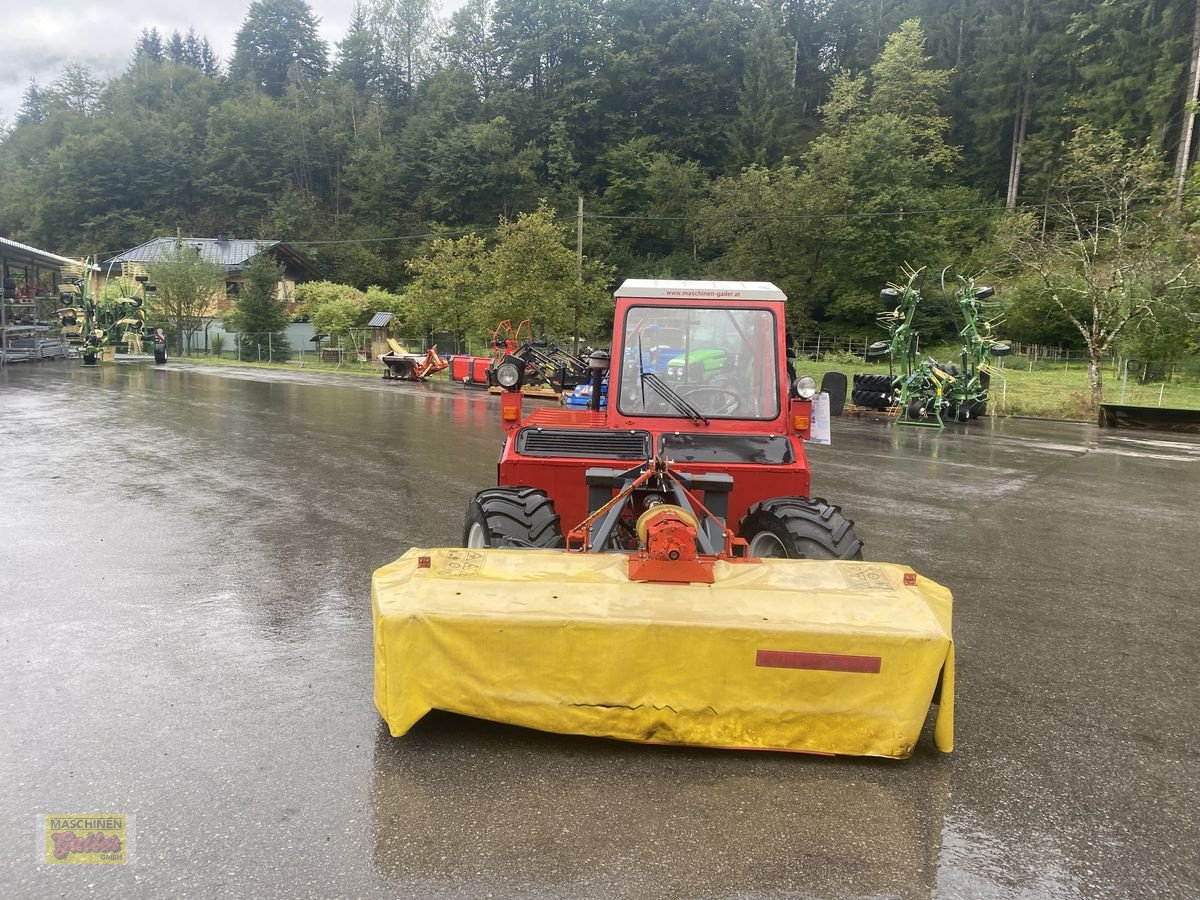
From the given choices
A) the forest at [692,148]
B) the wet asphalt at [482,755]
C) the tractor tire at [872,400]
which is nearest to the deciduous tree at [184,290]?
the forest at [692,148]

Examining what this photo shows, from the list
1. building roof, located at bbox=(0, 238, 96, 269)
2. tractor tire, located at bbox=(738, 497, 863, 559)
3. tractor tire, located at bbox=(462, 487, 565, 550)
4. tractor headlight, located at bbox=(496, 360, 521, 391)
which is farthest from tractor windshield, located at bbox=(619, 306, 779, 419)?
building roof, located at bbox=(0, 238, 96, 269)

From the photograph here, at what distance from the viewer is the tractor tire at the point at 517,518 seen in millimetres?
4652

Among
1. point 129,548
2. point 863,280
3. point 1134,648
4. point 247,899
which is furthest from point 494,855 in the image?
point 863,280

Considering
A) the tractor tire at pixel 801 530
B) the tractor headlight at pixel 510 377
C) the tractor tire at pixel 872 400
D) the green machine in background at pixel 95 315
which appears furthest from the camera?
the green machine in background at pixel 95 315

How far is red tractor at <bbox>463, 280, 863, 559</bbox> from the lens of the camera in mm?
4707

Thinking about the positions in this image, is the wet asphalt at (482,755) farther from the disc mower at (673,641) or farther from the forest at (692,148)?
the forest at (692,148)

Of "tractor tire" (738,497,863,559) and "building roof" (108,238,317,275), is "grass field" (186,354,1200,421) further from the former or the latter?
"building roof" (108,238,317,275)

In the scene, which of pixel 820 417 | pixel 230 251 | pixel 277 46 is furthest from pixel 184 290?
pixel 277 46

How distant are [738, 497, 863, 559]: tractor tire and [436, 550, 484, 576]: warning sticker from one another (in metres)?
1.69

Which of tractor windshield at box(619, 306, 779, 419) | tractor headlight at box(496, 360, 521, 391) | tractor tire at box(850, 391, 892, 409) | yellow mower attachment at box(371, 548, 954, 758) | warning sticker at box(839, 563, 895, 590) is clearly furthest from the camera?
tractor tire at box(850, 391, 892, 409)

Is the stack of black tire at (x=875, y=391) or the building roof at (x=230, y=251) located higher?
the building roof at (x=230, y=251)

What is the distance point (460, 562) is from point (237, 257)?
2513 inches

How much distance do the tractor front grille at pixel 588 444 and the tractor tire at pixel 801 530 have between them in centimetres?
82

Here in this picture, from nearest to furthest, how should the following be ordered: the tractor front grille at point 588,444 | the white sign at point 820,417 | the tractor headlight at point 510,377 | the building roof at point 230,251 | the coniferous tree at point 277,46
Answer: the tractor front grille at point 588,444, the white sign at point 820,417, the tractor headlight at point 510,377, the building roof at point 230,251, the coniferous tree at point 277,46
